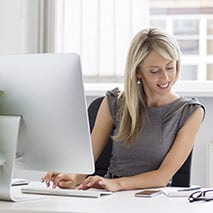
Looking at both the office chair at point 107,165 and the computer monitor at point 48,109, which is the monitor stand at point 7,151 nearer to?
the computer monitor at point 48,109

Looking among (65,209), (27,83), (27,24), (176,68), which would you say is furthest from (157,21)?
(65,209)

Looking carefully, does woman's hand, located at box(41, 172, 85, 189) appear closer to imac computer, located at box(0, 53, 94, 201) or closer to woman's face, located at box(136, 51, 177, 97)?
imac computer, located at box(0, 53, 94, 201)

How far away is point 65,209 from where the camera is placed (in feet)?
4.59

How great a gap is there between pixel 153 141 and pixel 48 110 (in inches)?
26.2

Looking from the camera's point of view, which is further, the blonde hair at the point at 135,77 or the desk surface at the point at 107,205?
the blonde hair at the point at 135,77

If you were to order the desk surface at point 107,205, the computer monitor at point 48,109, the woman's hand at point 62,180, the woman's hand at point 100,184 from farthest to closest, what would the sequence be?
the woman's hand at point 62,180
the woman's hand at point 100,184
the computer monitor at point 48,109
the desk surface at point 107,205

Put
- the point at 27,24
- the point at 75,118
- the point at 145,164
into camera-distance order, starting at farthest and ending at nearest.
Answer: the point at 27,24
the point at 145,164
the point at 75,118

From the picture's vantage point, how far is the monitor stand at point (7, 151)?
155 cm

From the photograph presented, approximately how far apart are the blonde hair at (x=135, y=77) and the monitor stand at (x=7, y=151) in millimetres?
685

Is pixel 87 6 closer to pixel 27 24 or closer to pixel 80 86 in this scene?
pixel 27 24

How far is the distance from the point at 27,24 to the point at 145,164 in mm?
1461

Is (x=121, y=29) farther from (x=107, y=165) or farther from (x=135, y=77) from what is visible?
(x=107, y=165)

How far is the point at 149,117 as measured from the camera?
2.18 m

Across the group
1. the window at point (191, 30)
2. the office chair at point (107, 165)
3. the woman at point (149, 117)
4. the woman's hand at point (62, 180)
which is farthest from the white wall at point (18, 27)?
the woman's hand at point (62, 180)
